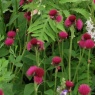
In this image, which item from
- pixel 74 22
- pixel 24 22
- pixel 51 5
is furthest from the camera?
pixel 24 22

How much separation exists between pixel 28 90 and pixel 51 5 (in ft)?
2.04

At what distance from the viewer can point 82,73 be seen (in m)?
2.33

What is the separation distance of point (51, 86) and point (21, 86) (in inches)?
9.5

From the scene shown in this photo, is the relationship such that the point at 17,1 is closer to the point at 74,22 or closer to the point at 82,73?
the point at 82,73

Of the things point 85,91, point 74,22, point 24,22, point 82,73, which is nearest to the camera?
point 85,91

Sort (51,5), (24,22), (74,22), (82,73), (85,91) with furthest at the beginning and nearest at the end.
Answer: (24,22), (51,5), (82,73), (74,22), (85,91)

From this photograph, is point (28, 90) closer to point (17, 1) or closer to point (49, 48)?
point (49, 48)

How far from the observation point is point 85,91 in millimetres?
1609

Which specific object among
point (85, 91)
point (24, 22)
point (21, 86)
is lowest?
point (21, 86)

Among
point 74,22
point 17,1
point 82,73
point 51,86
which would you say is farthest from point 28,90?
point 17,1

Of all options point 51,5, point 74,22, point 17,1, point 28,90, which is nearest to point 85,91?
point 74,22

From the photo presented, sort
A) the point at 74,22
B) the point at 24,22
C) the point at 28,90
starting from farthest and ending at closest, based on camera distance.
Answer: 1. the point at 24,22
2. the point at 28,90
3. the point at 74,22

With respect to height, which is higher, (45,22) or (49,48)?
(45,22)

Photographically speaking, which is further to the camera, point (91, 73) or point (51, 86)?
point (91, 73)
